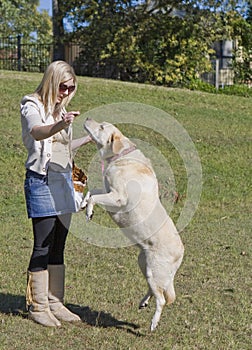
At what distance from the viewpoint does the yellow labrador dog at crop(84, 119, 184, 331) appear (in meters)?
4.96

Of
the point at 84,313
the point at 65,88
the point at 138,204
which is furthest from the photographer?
the point at 84,313

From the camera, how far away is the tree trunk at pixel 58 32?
25031mm

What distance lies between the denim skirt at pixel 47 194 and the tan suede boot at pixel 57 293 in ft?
1.98

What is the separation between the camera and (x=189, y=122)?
1639cm

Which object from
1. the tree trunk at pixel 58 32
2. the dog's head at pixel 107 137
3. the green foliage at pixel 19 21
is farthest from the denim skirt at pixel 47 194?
the green foliage at pixel 19 21

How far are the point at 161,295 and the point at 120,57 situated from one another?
1888cm

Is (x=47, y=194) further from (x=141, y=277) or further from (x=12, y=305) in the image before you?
(x=141, y=277)

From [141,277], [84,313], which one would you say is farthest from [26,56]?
[84,313]

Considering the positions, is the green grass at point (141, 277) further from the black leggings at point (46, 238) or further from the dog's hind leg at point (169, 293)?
the black leggings at point (46, 238)

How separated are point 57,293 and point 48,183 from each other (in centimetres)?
104

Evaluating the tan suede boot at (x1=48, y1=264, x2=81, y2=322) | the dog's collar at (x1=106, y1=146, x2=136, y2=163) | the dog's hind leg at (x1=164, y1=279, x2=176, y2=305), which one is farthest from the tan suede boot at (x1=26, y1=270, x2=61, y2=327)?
the dog's collar at (x1=106, y1=146, x2=136, y2=163)

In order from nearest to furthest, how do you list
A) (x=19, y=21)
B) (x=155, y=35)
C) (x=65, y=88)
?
(x=65, y=88) < (x=155, y=35) < (x=19, y=21)

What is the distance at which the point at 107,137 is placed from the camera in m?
5.06

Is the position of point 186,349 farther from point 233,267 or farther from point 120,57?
point 120,57
